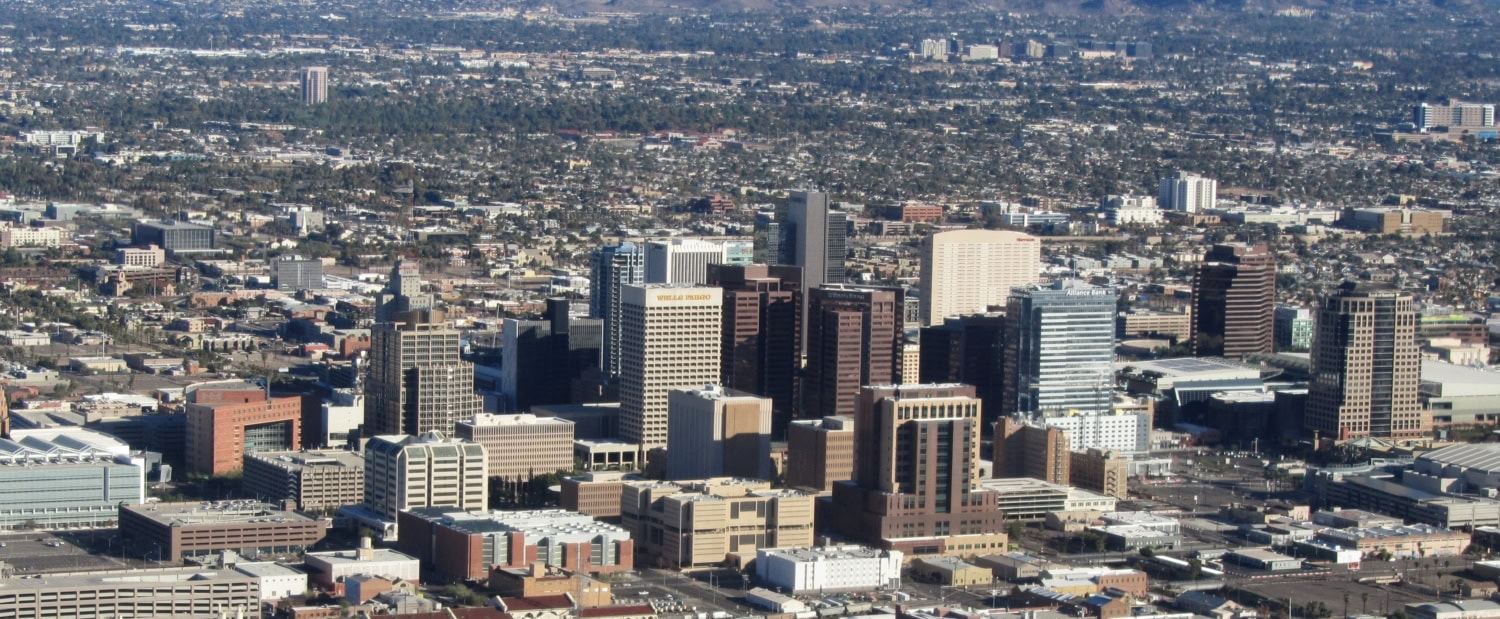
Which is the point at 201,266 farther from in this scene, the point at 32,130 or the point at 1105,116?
the point at 1105,116

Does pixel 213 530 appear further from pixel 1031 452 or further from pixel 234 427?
pixel 1031 452

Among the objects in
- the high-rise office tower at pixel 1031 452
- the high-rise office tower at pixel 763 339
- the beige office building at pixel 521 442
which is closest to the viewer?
the beige office building at pixel 521 442

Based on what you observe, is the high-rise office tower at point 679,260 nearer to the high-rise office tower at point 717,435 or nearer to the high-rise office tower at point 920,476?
the high-rise office tower at point 717,435

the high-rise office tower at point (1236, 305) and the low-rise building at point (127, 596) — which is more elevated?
the high-rise office tower at point (1236, 305)

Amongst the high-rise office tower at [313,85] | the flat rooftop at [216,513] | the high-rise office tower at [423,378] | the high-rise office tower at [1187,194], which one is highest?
the high-rise office tower at [313,85]

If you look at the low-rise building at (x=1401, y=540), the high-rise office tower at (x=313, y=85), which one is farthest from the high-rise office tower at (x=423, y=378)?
the high-rise office tower at (x=313, y=85)

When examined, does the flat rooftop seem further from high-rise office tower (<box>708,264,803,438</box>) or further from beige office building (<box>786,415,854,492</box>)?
high-rise office tower (<box>708,264,803,438</box>)

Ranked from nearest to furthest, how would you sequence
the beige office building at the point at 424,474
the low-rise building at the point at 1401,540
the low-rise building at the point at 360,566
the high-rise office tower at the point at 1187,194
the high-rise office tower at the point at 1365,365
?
1. the low-rise building at the point at 360,566
2. the beige office building at the point at 424,474
3. the low-rise building at the point at 1401,540
4. the high-rise office tower at the point at 1365,365
5. the high-rise office tower at the point at 1187,194

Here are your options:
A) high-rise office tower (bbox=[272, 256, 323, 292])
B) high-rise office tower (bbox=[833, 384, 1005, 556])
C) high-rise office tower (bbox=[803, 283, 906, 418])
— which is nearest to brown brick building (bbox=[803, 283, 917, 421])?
high-rise office tower (bbox=[803, 283, 906, 418])
